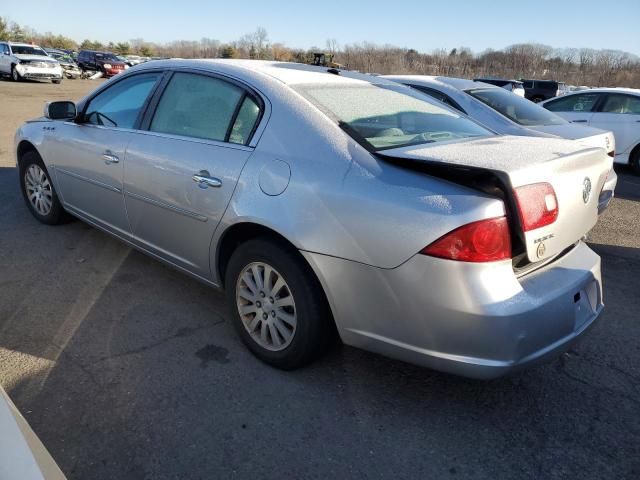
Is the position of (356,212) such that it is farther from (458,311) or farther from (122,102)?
(122,102)

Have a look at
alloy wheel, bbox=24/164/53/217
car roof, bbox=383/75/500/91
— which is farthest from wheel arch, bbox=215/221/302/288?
car roof, bbox=383/75/500/91

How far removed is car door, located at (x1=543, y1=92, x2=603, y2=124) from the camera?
369 inches

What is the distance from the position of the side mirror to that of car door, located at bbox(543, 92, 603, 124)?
27.2ft

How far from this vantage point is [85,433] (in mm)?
2281

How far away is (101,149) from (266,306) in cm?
190

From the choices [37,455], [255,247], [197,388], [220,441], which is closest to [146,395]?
[197,388]

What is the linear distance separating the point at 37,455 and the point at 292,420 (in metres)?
1.29

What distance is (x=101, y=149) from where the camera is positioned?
372cm

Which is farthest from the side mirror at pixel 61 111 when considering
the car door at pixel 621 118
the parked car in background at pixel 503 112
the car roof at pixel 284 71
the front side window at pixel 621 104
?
the front side window at pixel 621 104

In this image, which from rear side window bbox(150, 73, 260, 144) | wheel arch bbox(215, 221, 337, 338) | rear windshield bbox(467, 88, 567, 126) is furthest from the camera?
rear windshield bbox(467, 88, 567, 126)

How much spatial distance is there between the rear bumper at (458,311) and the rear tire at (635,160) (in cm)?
795

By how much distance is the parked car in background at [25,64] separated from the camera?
2459 centimetres

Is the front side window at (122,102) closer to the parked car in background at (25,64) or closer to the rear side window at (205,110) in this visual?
the rear side window at (205,110)

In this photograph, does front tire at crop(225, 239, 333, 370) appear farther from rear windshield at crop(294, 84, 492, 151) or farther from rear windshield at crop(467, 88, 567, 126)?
rear windshield at crop(467, 88, 567, 126)
